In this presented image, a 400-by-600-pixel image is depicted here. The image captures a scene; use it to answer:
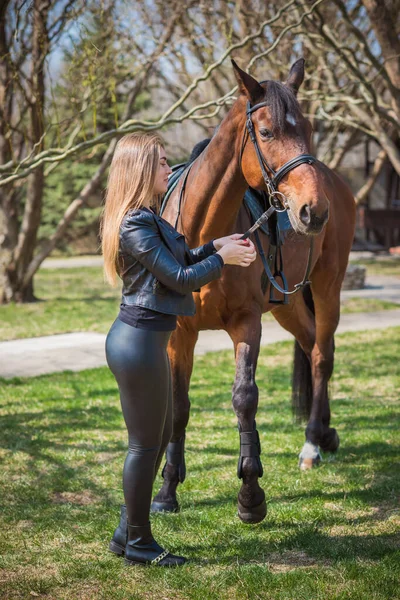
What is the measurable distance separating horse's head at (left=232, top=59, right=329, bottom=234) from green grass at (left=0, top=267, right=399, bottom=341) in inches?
268

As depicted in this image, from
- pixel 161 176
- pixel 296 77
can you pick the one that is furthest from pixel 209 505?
pixel 296 77

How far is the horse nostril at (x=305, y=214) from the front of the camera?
3330 millimetres

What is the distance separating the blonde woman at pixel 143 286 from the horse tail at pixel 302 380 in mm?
2591

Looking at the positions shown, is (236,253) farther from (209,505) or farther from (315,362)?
(315,362)

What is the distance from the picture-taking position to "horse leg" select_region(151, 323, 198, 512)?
13.8 ft

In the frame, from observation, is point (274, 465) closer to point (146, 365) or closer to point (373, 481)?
point (373, 481)

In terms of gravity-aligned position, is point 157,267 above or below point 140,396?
above

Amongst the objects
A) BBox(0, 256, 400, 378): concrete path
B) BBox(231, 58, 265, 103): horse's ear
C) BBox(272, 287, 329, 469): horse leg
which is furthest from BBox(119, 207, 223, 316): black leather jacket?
BBox(0, 256, 400, 378): concrete path

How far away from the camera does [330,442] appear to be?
17.5 feet

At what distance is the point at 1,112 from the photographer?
700cm

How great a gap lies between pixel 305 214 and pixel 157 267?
29.3 inches

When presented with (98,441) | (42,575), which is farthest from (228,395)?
(42,575)

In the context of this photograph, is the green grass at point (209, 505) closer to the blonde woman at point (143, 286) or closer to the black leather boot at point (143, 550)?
the black leather boot at point (143, 550)

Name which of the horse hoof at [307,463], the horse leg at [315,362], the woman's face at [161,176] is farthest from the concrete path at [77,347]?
the woman's face at [161,176]
